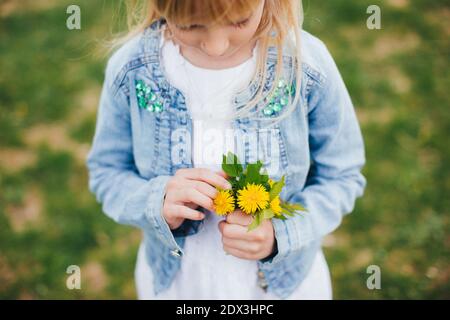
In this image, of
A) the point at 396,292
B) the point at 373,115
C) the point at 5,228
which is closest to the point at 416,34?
the point at 373,115

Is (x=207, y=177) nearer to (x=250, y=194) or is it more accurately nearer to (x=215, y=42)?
(x=250, y=194)

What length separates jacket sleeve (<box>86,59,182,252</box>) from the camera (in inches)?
52.7

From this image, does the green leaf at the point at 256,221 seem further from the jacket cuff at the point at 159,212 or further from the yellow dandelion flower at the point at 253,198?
the jacket cuff at the point at 159,212

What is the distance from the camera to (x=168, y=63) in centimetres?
132

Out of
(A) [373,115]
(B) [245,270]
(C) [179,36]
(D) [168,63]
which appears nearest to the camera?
(C) [179,36]

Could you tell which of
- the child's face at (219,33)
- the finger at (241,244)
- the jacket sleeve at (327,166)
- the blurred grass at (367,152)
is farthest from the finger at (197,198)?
the blurred grass at (367,152)

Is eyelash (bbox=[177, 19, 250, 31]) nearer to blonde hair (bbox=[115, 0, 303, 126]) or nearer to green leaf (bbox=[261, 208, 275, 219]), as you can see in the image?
blonde hair (bbox=[115, 0, 303, 126])

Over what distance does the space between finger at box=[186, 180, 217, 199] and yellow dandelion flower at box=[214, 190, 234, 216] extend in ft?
0.06

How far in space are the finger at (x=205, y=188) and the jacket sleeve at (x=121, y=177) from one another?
0.13 metres

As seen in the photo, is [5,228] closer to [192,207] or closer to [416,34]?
[192,207]

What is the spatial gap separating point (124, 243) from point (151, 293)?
3.70 ft

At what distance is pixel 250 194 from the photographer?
1159mm

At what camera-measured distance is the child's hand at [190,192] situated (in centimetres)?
121

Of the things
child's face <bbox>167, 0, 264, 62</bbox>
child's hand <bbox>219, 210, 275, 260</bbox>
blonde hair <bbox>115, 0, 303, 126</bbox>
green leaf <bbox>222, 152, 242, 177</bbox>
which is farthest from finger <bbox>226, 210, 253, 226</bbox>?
child's face <bbox>167, 0, 264, 62</bbox>
